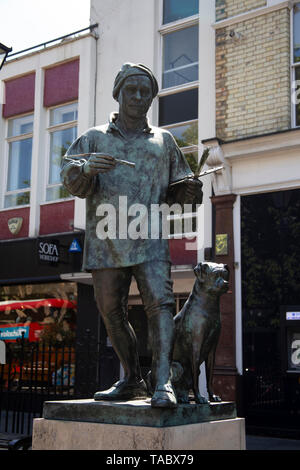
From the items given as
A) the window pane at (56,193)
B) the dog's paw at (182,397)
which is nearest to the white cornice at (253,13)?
the window pane at (56,193)

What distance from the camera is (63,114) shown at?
1627 centimetres

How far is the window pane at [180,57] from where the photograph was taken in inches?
556

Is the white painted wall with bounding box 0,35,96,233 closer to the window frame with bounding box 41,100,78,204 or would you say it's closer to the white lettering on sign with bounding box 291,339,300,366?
the window frame with bounding box 41,100,78,204

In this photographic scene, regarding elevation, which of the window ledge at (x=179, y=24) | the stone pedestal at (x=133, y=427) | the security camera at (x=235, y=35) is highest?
the window ledge at (x=179, y=24)

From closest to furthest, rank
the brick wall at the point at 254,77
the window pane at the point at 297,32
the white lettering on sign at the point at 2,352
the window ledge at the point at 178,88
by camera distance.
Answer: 1. the brick wall at the point at 254,77
2. the window pane at the point at 297,32
3. the white lettering on sign at the point at 2,352
4. the window ledge at the point at 178,88

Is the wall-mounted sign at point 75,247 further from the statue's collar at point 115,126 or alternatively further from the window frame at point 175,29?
the statue's collar at point 115,126

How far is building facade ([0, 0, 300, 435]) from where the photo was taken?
11531 mm

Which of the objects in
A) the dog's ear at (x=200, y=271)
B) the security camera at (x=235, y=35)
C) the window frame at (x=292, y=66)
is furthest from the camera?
the security camera at (x=235, y=35)

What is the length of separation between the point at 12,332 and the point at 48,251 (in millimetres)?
2796

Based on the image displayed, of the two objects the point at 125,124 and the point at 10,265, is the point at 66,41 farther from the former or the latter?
the point at 125,124

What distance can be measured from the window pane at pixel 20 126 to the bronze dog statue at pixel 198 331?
13.3 m

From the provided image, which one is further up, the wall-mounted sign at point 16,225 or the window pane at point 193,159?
the window pane at point 193,159

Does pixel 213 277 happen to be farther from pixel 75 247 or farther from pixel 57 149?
pixel 57 149

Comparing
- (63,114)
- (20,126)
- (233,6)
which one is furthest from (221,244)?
(20,126)
